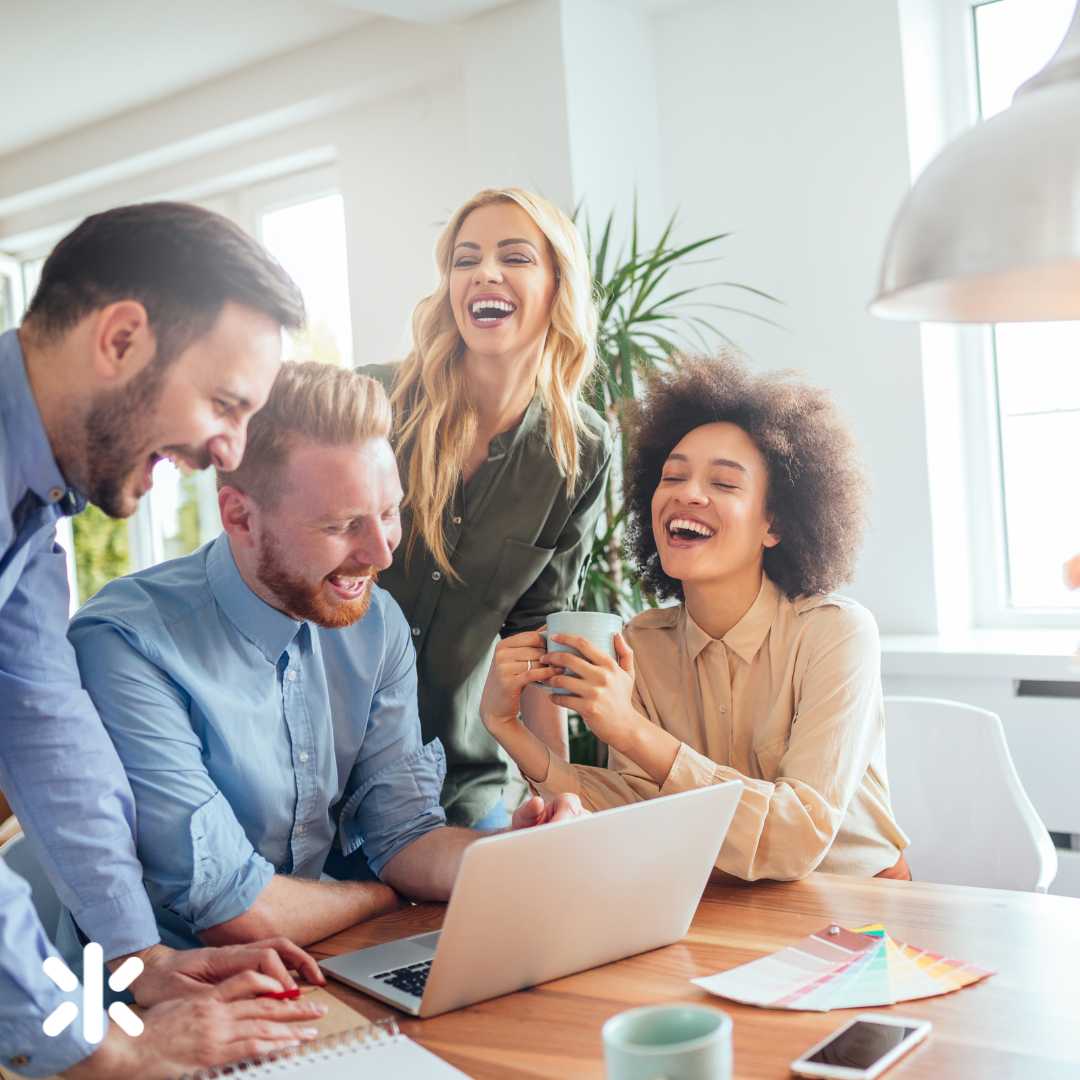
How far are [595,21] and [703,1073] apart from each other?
3547 mm

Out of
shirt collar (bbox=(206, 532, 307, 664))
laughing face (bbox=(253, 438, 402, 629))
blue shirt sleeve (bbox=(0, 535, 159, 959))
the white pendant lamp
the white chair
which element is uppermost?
the white pendant lamp

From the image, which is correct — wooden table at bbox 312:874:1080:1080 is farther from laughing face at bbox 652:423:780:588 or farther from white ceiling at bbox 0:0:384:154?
white ceiling at bbox 0:0:384:154

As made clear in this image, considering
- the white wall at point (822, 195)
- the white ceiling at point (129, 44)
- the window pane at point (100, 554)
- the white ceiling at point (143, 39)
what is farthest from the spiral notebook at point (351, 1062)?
the window pane at point (100, 554)

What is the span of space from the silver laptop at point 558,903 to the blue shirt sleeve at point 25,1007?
30 cm

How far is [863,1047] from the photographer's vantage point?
1101 millimetres

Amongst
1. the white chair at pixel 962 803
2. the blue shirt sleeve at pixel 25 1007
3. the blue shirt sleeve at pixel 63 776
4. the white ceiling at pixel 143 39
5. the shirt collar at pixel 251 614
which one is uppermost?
the white ceiling at pixel 143 39

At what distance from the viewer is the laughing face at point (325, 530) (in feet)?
4.99

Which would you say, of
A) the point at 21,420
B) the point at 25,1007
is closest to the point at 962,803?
the point at 25,1007

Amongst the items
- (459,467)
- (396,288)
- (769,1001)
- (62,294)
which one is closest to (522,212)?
(459,467)

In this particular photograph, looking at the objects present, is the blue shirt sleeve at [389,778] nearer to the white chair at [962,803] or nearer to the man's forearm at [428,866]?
the man's forearm at [428,866]

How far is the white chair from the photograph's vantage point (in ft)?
7.12

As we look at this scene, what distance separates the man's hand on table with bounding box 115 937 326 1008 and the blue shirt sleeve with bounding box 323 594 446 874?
0.29m

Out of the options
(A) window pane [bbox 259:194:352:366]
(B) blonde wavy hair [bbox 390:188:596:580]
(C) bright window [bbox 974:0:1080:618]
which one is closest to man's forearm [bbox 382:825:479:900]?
(B) blonde wavy hair [bbox 390:188:596:580]

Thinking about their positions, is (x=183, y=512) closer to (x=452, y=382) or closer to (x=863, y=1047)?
(x=452, y=382)
